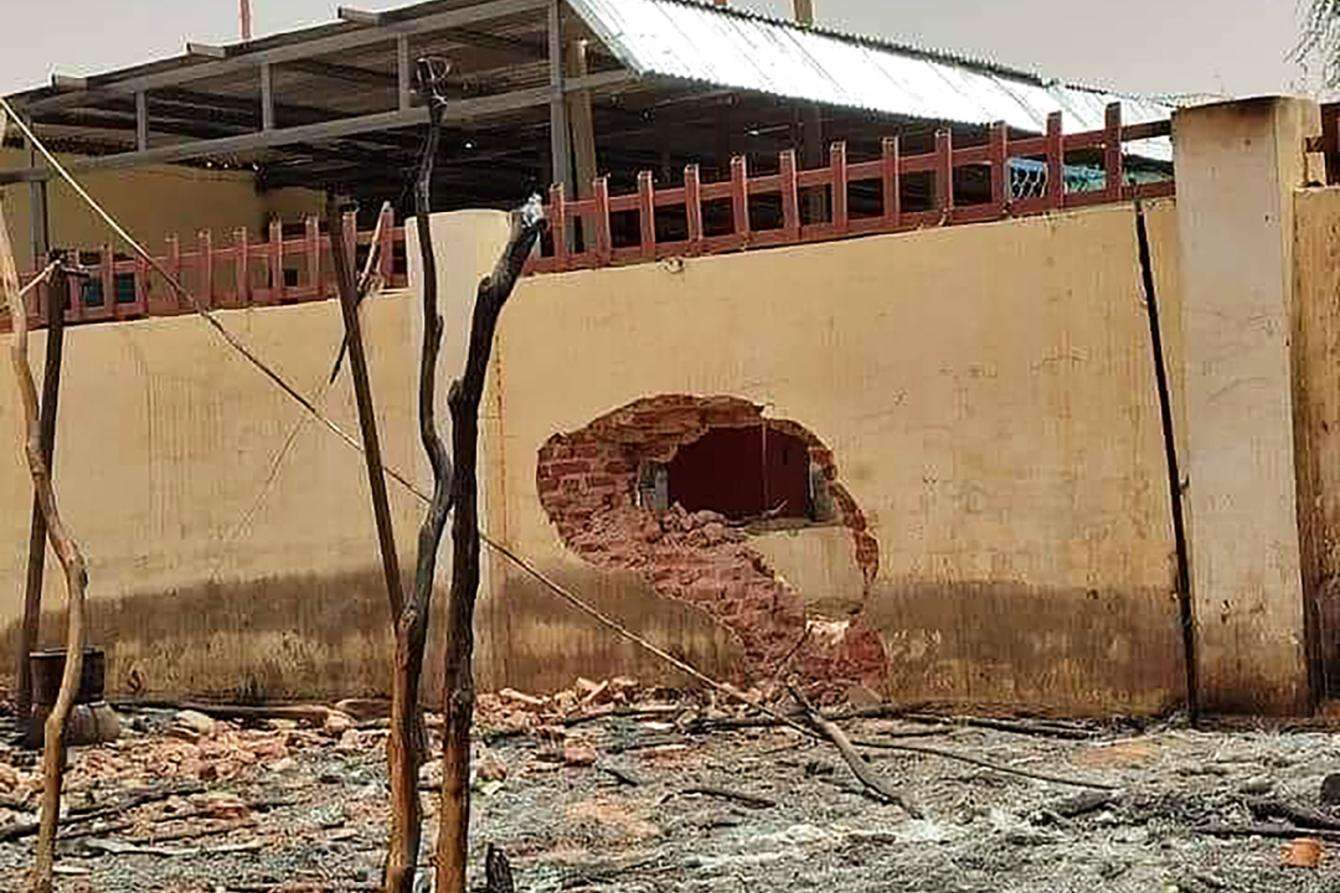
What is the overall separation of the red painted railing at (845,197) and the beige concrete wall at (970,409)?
0.10 m

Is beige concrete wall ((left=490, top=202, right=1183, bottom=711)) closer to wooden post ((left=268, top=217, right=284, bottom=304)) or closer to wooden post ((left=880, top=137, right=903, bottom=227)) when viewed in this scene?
wooden post ((left=880, top=137, right=903, bottom=227))

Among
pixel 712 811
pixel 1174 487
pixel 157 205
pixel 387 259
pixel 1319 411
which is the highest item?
pixel 157 205

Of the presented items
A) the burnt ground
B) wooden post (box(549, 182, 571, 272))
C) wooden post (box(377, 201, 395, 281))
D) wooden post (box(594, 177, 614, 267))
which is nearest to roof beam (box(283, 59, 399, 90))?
wooden post (box(377, 201, 395, 281))

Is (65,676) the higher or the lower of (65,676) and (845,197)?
the lower

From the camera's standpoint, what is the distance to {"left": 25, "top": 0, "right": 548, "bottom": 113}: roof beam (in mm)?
10672

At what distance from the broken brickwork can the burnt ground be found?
0.54m

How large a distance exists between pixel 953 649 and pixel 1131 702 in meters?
0.77

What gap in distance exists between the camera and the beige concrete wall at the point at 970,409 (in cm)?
741

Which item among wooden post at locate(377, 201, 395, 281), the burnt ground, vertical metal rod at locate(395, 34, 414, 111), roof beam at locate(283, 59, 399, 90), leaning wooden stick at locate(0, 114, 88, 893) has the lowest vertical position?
the burnt ground

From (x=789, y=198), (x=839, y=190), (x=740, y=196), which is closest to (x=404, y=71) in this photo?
(x=740, y=196)

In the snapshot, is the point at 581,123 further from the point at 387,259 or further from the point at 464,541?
the point at 464,541

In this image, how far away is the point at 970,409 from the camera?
7746mm

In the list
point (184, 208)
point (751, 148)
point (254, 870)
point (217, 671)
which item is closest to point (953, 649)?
point (254, 870)

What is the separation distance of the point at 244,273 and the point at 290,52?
228 cm
